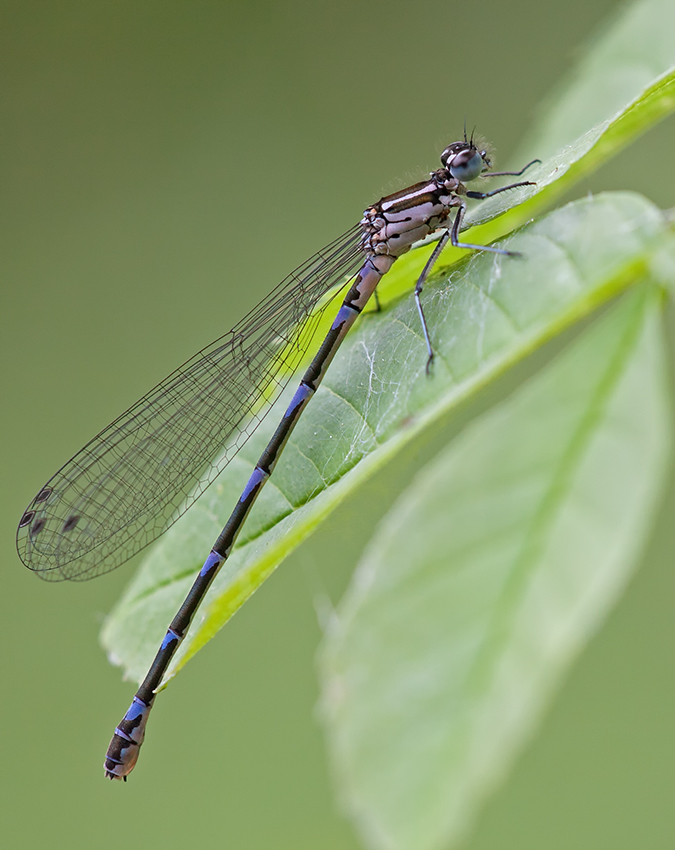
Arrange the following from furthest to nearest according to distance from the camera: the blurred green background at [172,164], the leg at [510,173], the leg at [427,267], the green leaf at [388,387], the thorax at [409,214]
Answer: the blurred green background at [172,164], the thorax at [409,214], the leg at [510,173], the leg at [427,267], the green leaf at [388,387]

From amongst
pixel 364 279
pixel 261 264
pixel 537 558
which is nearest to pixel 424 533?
pixel 537 558

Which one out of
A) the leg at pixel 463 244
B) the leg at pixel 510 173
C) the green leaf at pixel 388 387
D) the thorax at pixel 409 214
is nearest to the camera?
the green leaf at pixel 388 387

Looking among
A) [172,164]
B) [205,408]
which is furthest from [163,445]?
[172,164]

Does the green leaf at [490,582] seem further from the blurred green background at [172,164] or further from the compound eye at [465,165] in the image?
the blurred green background at [172,164]

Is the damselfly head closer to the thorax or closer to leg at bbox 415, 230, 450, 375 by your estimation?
the thorax

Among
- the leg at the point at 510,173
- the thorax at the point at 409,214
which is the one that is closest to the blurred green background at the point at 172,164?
the thorax at the point at 409,214

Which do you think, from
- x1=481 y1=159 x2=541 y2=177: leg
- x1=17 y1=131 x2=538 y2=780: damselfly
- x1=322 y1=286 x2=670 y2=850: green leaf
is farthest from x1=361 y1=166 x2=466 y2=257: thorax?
x1=322 y1=286 x2=670 y2=850: green leaf

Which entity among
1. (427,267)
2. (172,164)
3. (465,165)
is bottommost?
(427,267)

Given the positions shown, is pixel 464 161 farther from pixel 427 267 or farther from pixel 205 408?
pixel 205 408
